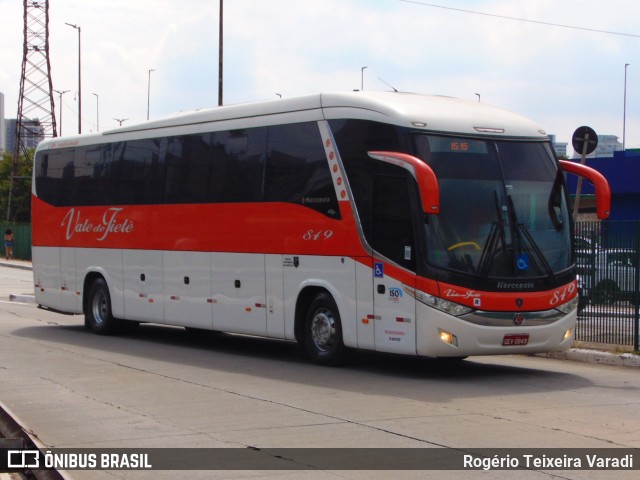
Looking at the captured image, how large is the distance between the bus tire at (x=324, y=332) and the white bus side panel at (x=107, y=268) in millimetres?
6083

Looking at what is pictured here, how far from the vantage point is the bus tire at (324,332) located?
583 inches

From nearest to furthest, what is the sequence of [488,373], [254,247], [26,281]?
[488,373] < [254,247] < [26,281]

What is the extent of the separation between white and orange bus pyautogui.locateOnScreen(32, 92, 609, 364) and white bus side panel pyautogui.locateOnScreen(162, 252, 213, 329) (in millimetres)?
37

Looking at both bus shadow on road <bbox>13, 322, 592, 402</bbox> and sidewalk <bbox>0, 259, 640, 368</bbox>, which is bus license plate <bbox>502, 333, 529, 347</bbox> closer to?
bus shadow on road <bbox>13, 322, 592, 402</bbox>

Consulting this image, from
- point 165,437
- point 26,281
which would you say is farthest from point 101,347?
point 26,281

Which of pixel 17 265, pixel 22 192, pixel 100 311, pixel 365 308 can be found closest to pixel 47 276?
pixel 100 311

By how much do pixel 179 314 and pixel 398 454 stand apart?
10139 millimetres

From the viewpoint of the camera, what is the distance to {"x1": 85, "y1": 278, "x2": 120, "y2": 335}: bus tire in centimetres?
2072

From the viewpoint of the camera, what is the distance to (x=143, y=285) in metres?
19.5

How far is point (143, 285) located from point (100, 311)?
2.06m

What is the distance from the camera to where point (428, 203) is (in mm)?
12273

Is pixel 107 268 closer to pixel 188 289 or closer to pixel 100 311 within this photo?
pixel 100 311

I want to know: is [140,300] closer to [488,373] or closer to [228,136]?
[228,136]

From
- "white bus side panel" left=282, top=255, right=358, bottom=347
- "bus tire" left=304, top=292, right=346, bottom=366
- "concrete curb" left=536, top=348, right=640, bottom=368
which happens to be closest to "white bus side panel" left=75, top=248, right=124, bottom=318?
"white bus side panel" left=282, top=255, right=358, bottom=347
